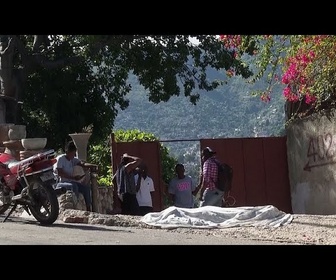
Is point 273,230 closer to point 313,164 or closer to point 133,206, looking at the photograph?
point 133,206

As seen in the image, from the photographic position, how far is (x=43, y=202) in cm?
1027

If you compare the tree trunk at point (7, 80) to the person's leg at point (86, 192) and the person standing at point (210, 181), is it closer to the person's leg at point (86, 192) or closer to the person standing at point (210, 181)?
the person's leg at point (86, 192)

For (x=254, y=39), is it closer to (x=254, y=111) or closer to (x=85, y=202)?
(x=85, y=202)

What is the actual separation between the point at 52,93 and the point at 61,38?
4.99 ft

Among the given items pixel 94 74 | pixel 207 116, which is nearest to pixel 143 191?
pixel 94 74

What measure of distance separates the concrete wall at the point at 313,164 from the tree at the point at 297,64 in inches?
14.1

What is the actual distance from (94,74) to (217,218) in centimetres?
1264

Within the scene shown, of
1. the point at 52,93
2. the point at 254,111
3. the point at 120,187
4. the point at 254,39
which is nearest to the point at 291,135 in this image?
the point at 254,39

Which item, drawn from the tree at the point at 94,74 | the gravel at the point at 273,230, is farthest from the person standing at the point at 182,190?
the tree at the point at 94,74

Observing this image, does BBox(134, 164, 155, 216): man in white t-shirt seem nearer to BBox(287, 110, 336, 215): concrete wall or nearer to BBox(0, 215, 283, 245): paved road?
BBox(0, 215, 283, 245): paved road

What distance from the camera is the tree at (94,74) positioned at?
20.7 meters

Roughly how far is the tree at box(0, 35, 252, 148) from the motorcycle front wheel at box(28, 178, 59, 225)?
995 cm

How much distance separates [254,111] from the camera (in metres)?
84.2

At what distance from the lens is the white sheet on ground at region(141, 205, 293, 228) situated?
1095cm
